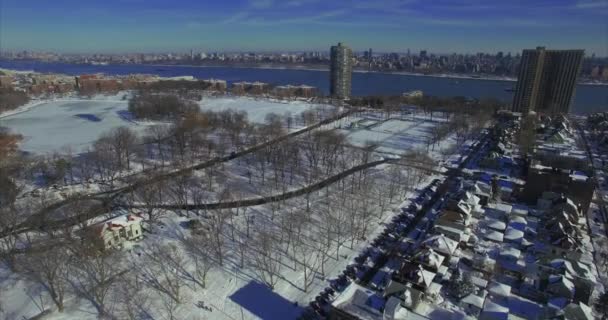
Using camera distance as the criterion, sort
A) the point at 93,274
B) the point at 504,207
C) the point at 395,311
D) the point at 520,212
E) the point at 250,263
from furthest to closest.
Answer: the point at 504,207, the point at 520,212, the point at 250,263, the point at 93,274, the point at 395,311

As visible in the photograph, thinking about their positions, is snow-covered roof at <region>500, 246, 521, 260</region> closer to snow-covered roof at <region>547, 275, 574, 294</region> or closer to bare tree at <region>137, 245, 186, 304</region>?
snow-covered roof at <region>547, 275, 574, 294</region>

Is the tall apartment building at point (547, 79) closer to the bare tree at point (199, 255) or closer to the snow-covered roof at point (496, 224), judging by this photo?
the snow-covered roof at point (496, 224)

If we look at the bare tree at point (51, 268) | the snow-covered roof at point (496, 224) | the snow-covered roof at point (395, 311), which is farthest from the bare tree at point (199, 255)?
the snow-covered roof at point (496, 224)

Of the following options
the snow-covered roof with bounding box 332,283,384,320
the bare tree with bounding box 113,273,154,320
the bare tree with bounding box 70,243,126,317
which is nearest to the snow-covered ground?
the bare tree with bounding box 113,273,154,320

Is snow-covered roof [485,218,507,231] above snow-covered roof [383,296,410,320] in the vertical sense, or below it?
below

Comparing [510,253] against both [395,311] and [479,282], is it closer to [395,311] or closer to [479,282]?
[479,282]

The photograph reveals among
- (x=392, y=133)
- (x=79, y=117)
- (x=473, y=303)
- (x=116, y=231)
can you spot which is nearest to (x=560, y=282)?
(x=473, y=303)

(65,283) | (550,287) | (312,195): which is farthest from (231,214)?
(550,287)
